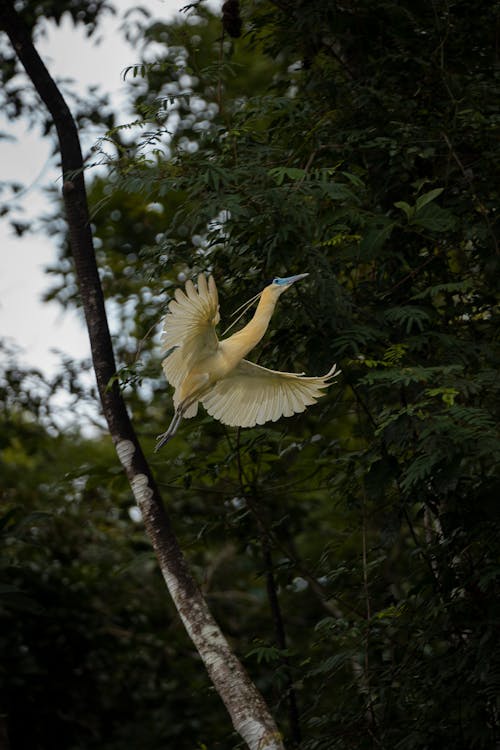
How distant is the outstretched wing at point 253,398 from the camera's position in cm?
366

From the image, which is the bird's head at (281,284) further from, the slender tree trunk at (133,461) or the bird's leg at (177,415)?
the slender tree trunk at (133,461)

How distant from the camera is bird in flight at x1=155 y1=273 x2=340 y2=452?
3.06 m

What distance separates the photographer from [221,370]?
329 centimetres

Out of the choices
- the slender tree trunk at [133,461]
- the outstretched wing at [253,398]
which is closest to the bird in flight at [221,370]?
the outstretched wing at [253,398]

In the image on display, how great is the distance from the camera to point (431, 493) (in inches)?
143

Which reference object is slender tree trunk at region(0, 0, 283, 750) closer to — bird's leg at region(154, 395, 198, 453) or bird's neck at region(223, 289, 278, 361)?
bird's leg at region(154, 395, 198, 453)

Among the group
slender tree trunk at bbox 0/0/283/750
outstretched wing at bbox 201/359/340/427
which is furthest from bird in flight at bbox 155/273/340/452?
slender tree trunk at bbox 0/0/283/750

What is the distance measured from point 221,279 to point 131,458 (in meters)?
0.86

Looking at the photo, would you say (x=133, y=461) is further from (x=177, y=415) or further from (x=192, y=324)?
(x=192, y=324)

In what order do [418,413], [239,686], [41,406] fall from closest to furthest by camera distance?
1. [418,413]
2. [239,686]
3. [41,406]

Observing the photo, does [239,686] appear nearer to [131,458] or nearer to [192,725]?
[131,458]

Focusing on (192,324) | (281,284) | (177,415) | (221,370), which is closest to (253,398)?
(177,415)

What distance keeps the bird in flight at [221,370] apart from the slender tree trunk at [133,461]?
0.30 meters

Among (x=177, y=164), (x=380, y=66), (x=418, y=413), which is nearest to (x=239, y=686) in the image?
(x=418, y=413)
